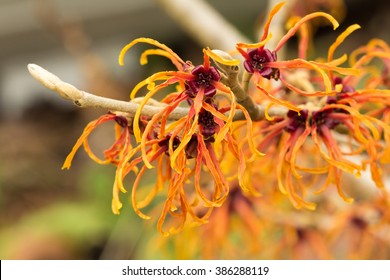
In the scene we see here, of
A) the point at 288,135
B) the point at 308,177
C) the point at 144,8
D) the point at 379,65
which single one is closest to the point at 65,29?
the point at 144,8

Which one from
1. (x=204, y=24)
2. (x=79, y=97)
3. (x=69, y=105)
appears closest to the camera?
(x=79, y=97)

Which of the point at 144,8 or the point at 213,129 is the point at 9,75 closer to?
the point at 144,8

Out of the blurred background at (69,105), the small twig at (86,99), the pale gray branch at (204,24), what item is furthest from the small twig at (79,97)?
the blurred background at (69,105)

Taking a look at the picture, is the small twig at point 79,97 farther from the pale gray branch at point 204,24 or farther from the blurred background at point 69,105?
the blurred background at point 69,105

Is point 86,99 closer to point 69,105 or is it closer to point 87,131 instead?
point 87,131

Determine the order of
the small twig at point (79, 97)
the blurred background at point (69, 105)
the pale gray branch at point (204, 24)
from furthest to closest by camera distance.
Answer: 1. the blurred background at point (69, 105)
2. the pale gray branch at point (204, 24)
3. the small twig at point (79, 97)

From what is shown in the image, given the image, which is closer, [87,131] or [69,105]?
[87,131]

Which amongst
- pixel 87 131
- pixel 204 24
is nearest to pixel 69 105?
pixel 204 24

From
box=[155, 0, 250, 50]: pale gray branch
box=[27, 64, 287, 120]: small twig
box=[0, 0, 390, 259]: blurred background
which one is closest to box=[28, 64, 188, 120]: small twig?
box=[27, 64, 287, 120]: small twig
